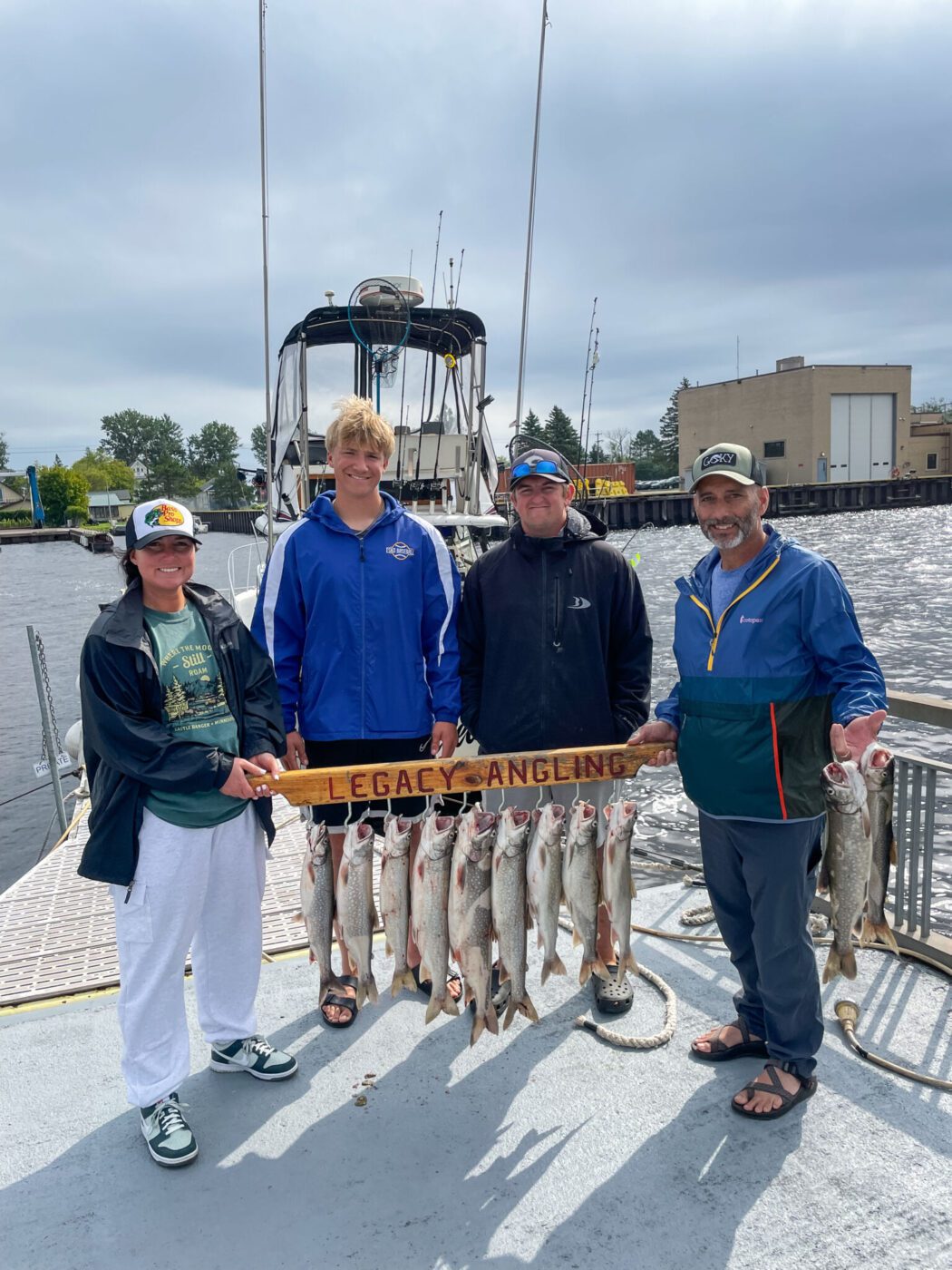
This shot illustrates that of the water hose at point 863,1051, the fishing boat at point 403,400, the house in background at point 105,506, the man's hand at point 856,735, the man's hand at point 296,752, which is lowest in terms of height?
the water hose at point 863,1051

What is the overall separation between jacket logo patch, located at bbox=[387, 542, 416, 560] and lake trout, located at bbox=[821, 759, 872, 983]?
1.87m

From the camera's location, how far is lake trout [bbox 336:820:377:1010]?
3.08 meters

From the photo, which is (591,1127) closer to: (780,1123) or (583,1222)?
(583,1222)

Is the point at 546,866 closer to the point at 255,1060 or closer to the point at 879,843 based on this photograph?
the point at 879,843

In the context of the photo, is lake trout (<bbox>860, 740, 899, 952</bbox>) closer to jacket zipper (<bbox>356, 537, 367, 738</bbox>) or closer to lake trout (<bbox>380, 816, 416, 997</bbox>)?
lake trout (<bbox>380, 816, 416, 997</bbox>)

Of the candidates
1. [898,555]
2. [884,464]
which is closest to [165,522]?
[898,555]

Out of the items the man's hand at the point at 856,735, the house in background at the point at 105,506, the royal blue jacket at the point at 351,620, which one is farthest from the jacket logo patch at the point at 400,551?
the house in background at the point at 105,506

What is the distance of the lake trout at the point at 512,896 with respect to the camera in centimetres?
302

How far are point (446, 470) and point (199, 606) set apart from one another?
27.3ft

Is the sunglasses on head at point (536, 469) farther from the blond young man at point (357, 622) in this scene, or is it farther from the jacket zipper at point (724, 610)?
the jacket zipper at point (724, 610)

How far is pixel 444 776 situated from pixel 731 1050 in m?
1.60

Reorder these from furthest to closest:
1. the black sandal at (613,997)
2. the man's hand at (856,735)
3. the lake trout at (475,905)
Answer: the black sandal at (613,997) < the lake trout at (475,905) < the man's hand at (856,735)

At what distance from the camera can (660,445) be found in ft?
436

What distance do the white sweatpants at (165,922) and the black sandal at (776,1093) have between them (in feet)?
6.53
